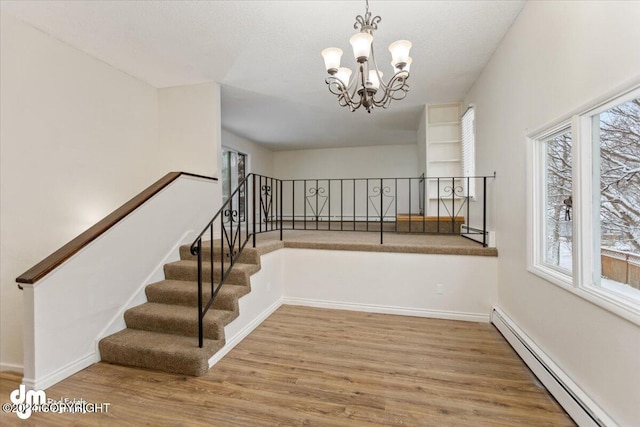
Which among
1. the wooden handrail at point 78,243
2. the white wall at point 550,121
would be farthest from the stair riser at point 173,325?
the white wall at point 550,121

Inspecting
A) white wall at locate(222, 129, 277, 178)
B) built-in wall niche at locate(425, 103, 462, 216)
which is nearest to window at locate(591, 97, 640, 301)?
built-in wall niche at locate(425, 103, 462, 216)

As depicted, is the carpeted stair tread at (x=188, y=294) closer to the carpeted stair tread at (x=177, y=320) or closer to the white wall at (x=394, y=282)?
the carpeted stair tread at (x=177, y=320)

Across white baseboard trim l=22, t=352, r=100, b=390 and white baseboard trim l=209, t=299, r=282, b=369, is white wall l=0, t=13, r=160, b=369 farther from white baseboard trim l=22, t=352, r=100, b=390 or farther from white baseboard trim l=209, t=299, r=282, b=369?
white baseboard trim l=209, t=299, r=282, b=369

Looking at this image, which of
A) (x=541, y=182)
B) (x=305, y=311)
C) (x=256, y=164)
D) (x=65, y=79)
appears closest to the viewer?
(x=541, y=182)

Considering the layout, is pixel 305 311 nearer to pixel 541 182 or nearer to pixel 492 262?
pixel 492 262

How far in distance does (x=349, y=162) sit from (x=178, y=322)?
21.2 feet

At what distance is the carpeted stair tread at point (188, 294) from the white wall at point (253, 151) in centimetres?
396

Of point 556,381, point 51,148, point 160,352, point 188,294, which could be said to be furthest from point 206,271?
point 556,381

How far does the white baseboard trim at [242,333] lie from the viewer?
2385mm

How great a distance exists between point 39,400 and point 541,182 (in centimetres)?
392

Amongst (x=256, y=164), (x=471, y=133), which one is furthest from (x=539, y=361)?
(x=256, y=164)

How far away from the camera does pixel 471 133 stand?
4176 mm

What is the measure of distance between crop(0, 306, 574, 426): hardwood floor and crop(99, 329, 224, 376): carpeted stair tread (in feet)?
0.21

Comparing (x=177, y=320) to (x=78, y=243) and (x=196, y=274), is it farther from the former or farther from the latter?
(x=78, y=243)
